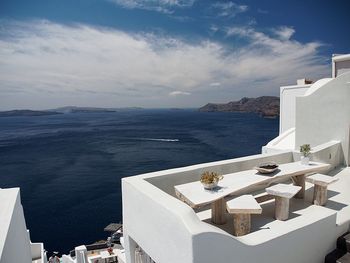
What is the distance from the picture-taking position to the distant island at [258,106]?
396ft

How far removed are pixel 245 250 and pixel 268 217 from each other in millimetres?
1475

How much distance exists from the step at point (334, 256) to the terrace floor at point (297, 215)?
0.42 metres

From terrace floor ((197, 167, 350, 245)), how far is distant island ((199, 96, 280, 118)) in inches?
3871

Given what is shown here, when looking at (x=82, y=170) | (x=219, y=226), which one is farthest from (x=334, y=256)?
(x=82, y=170)

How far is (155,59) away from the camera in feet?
206

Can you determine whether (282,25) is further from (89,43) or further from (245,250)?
(245,250)

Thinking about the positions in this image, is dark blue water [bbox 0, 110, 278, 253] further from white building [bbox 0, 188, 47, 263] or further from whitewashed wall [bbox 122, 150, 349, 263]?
whitewashed wall [bbox 122, 150, 349, 263]

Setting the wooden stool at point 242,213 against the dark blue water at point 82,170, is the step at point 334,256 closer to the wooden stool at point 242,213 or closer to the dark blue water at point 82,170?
the wooden stool at point 242,213

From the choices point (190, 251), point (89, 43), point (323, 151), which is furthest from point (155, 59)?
point (190, 251)

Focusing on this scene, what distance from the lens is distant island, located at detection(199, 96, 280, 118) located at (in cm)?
12062

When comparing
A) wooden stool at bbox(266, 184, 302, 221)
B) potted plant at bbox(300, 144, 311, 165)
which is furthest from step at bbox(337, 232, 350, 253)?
potted plant at bbox(300, 144, 311, 165)

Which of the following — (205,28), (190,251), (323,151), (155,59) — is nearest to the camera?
(190,251)

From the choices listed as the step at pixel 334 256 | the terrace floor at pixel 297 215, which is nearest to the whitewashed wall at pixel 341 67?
the terrace floor at pixel 297 215

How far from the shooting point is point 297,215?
462 cm
